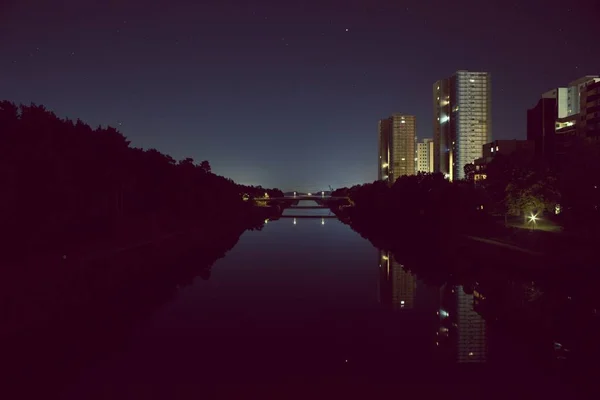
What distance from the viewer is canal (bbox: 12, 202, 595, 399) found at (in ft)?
47.5

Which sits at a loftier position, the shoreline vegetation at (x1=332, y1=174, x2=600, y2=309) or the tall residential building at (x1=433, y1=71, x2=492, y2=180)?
the tall residential building at (x1=433, y1=71, x2=492, y2=180)

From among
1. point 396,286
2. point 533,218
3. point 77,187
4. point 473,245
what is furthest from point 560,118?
point 77,187

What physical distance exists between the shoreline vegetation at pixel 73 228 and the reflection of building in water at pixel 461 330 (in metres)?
16.4

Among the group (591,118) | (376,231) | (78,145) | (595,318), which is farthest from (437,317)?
(591,118)

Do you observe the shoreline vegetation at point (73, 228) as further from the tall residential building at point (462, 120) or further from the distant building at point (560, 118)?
the tall residential building at point (462, 120)

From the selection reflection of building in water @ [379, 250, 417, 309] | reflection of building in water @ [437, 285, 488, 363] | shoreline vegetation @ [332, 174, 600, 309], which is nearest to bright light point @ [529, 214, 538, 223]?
shoreline vegetation @ [332, 174, 600, 309]

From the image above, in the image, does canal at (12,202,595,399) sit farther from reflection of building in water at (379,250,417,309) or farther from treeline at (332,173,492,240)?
treeline at (332,173,492,240)

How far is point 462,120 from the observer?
18038cm

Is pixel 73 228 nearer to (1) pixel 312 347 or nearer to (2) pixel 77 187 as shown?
(2) pixel 77 187

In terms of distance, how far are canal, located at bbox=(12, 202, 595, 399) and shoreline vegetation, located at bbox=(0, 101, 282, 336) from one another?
13.0 ft

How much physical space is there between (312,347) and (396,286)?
14.3 metres

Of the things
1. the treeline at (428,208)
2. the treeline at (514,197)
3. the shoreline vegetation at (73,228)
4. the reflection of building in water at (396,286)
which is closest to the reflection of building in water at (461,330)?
the reflection of building in water at (396,286)

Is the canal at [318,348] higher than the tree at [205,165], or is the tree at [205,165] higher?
the tree at [205,165]

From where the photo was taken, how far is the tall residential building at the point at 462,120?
→ 178 meters
